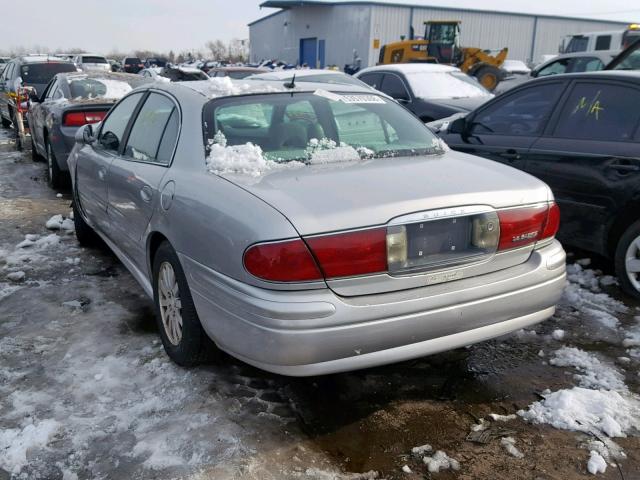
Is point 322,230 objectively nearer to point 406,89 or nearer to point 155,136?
point 155,136

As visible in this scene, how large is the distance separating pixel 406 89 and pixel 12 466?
27.8ft

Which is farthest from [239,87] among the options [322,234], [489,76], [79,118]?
[489,76]

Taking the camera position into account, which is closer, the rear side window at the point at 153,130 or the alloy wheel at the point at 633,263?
the rear side window at the point at 153,130

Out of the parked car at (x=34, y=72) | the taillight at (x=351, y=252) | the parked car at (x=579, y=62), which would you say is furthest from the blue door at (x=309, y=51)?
the taillight at (x=351, y=252)

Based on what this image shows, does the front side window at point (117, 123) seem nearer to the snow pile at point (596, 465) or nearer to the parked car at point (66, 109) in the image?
the parked car at point (66, 109)

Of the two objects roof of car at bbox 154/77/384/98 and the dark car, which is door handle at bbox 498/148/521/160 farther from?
roof of car at bbox 154/77/384/98

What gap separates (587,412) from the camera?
9.46 ft

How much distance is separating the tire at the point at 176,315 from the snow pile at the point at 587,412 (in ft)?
5.40

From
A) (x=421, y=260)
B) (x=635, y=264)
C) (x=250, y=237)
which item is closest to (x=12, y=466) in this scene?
(x=250, y=237)

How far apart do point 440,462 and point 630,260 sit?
2.48 meters

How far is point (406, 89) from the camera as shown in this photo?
977 centimetres

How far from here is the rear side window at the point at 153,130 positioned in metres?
3.49

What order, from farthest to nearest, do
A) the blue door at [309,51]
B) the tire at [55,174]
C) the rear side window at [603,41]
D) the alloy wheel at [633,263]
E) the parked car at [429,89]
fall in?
the blue door at [309,51] < the rear side window at [603,41] < the parked car at [429,89] < the tire at [55,174] < the alloy wheel at [633,263]

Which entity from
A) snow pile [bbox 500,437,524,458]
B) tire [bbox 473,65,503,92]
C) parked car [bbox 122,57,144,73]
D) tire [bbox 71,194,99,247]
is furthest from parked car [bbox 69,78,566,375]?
Answer: parked car [bbox 122,57,144,73]
